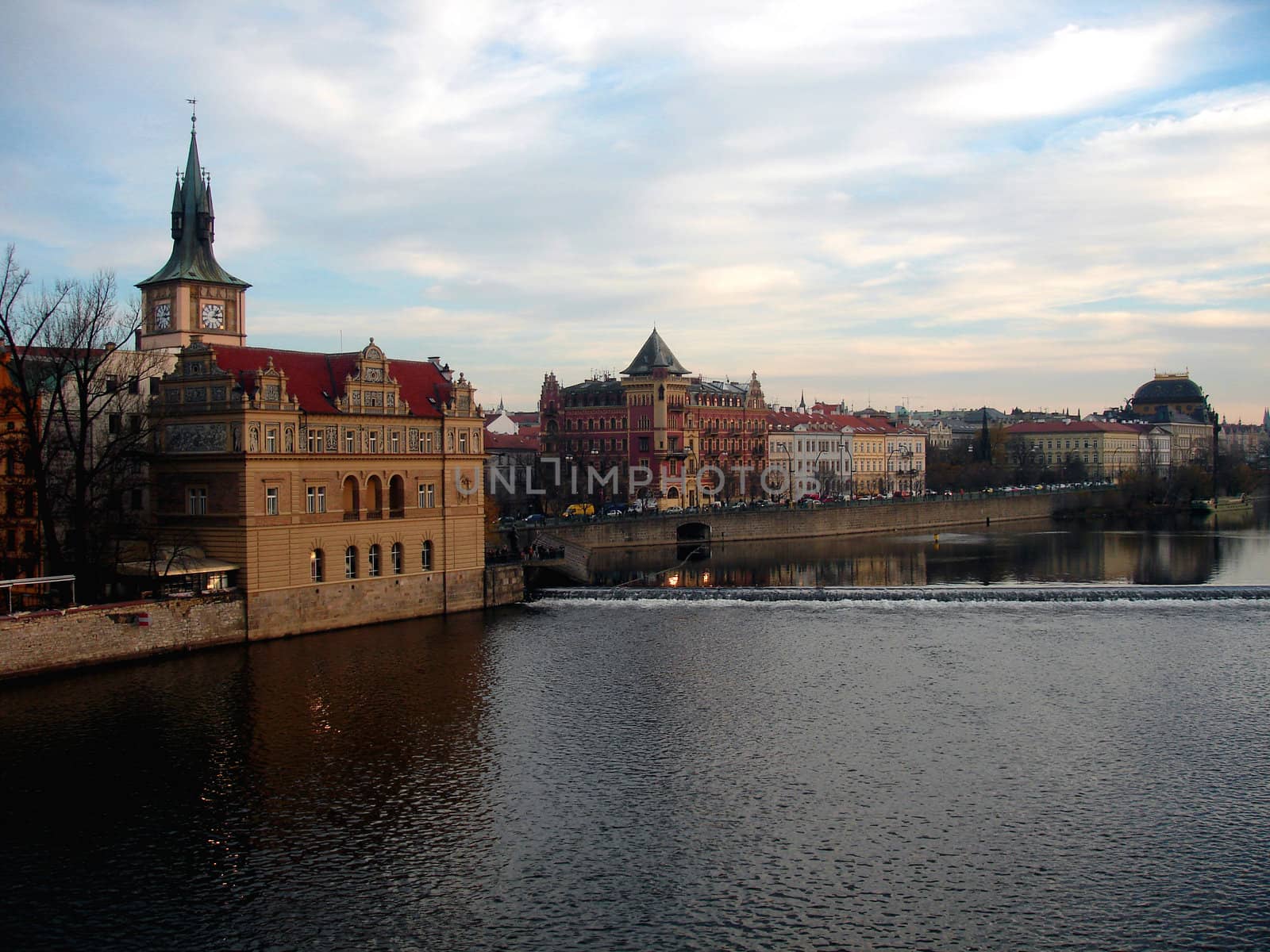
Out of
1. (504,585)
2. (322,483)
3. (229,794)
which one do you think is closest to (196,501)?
(322,483)

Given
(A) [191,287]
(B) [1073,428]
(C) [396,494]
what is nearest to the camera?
(C) [396,494]

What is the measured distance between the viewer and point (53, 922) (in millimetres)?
20141

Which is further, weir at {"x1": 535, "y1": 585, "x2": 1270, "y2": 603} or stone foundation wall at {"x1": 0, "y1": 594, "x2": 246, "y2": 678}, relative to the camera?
weir at {"x1": 535, "y1": 585, "x2": 1270, "y2": 603}

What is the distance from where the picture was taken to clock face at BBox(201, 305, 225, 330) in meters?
59.5

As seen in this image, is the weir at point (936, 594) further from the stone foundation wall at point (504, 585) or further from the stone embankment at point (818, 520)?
the stone embankment at point (818, 520)

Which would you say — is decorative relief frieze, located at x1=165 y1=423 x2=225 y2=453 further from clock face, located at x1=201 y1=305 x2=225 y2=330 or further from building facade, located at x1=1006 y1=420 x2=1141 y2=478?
building facade, located at x1=1006 y1=420 x2=1141 y2=478

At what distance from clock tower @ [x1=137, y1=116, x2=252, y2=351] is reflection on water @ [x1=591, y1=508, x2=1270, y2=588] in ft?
78.1

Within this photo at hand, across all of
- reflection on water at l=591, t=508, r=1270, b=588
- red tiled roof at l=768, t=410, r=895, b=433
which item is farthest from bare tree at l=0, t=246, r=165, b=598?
red tiled roof at l=768, t=410, r=895, b=433

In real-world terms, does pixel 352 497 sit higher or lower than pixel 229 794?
higher

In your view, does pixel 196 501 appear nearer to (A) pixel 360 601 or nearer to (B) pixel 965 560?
(A) pixel 360 601

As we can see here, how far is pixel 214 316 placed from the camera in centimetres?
5981

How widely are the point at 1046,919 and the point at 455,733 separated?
15.8m

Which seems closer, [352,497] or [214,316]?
[352,497]

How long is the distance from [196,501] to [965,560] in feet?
157
